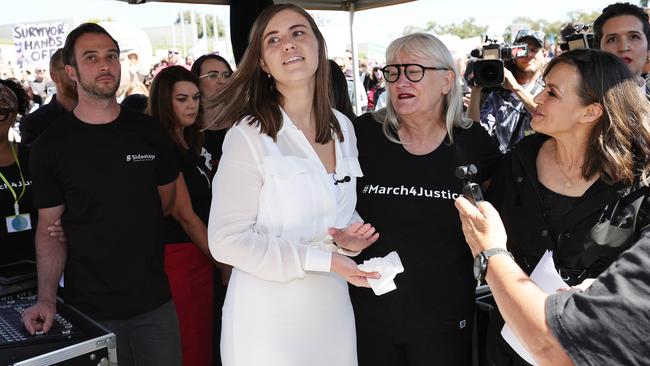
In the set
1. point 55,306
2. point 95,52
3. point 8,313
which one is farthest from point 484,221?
point 95,52

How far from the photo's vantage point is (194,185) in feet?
10.2

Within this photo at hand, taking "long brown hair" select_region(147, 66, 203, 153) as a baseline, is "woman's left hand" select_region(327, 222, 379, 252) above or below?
below

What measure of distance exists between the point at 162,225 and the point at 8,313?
70cm

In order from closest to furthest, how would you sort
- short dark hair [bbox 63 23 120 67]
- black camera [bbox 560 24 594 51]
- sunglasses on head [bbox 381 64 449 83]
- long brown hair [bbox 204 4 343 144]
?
1. long brown hair [bbox 204 4 343 144]
2. sunglasses on head [bbox 381 64 449 83]
3. short dark hair [bbox 63 23 120 67]
4. black camera [bbox 560 24 594 51]

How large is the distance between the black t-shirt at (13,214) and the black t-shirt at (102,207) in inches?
17.4

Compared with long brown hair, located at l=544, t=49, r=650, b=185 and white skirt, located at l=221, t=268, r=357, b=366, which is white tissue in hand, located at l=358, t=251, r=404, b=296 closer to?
white skirt, located at l=221, t=268, r=357, b=366

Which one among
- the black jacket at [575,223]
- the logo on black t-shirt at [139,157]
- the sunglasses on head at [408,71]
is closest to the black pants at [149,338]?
the logo on black t-shirt at [139,157]

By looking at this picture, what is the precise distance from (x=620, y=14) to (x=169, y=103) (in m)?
2.43

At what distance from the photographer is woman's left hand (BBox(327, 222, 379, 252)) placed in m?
1.78

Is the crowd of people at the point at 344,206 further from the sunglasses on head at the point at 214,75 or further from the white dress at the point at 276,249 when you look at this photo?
the sunglasses on head at the point at 214,75

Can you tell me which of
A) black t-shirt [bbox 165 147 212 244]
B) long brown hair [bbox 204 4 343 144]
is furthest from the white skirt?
black t-shirt [bbox 165 147 212 244]

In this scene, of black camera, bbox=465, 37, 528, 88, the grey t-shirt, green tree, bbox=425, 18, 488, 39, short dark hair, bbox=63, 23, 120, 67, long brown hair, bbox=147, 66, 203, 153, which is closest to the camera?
the grey t-shirt

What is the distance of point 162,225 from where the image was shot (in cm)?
258

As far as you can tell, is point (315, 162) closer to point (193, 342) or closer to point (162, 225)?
point (162, 225)
